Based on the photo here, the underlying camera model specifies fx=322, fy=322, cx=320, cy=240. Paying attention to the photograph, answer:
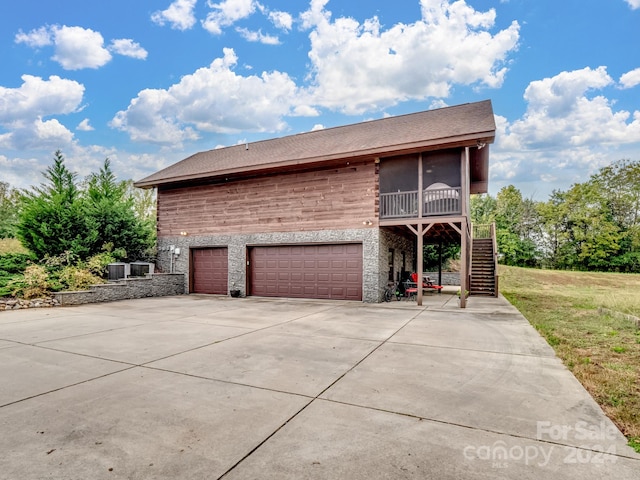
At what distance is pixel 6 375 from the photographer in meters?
3.71

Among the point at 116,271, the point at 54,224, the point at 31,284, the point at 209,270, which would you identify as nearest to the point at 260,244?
the point at 209,270

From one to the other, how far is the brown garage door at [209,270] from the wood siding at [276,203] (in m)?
0.89

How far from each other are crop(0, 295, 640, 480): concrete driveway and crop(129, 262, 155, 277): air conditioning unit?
6.82 m

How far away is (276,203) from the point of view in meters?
12.2

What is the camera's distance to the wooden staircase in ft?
44.4

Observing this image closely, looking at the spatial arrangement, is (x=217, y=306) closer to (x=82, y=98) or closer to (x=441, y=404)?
(x=441, y=404)

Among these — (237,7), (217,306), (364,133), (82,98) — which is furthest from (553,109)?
(82,98)

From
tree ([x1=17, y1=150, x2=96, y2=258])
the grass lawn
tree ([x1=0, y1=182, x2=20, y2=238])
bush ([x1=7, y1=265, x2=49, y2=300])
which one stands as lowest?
the grass lawn

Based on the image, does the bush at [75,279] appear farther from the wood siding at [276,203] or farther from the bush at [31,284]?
the wood siding at [276,203]

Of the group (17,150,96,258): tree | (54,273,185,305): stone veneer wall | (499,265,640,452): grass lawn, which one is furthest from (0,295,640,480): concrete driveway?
(17,150,96,258): tree

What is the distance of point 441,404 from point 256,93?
19673mm

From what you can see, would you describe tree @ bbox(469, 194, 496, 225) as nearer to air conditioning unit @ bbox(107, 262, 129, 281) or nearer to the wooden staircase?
the wooden staircase

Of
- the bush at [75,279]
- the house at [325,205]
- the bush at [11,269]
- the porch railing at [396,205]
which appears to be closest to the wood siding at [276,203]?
the house at [325,205]

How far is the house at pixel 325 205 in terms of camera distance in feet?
34.1
